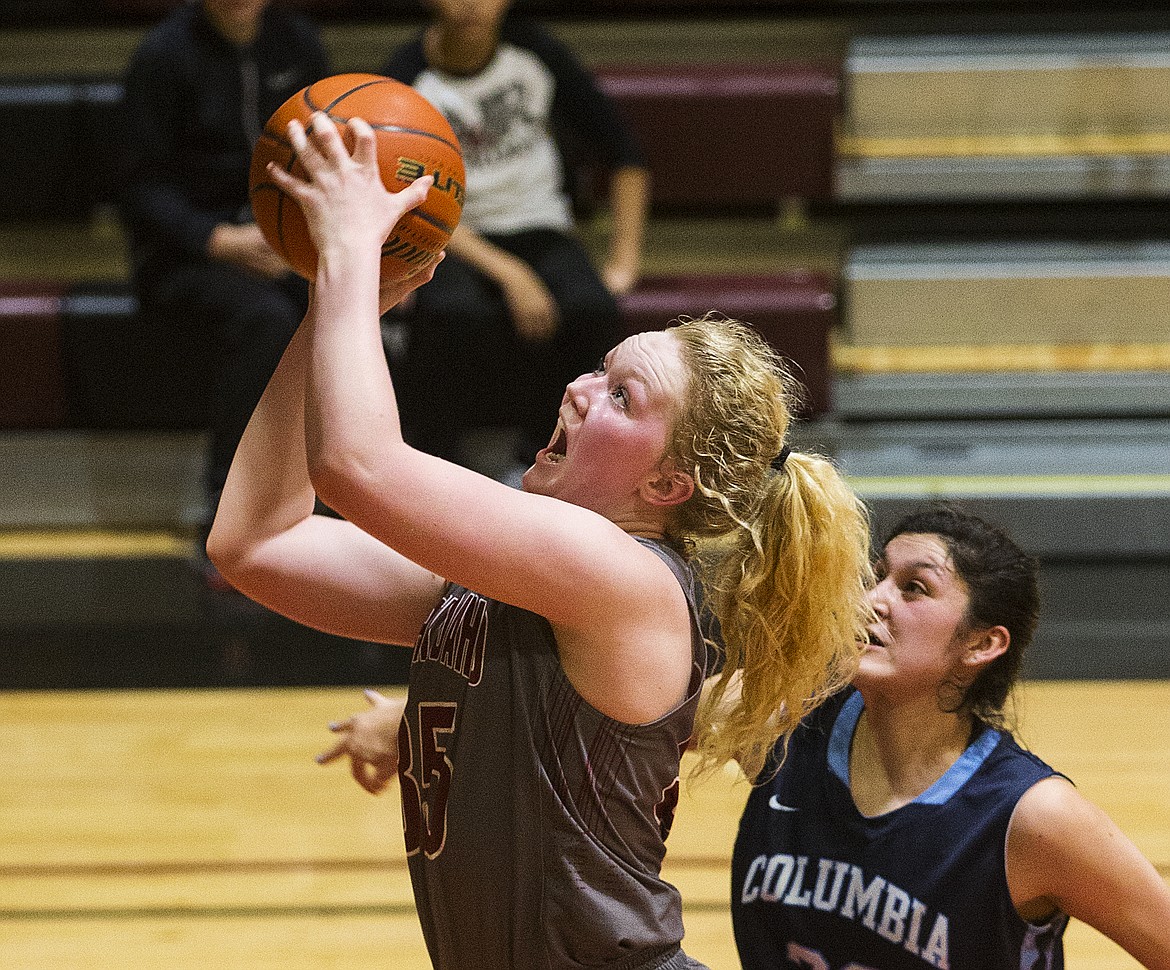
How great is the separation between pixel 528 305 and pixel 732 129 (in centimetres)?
112

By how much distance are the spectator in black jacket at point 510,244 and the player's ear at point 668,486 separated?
262 cm

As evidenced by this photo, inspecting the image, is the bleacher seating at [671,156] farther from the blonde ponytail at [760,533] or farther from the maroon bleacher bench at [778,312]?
the blonde ponytail at [760,533]

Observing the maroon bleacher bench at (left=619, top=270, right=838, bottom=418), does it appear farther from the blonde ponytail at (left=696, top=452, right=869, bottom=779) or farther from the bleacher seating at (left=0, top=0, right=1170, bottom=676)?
the blonde ponytail at (left=696, top=452, right=869, bottom=779)

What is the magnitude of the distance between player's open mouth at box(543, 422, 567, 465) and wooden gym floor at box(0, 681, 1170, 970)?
127cm

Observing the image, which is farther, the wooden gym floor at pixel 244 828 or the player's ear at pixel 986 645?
the wooden gym floor at pixel 244 828

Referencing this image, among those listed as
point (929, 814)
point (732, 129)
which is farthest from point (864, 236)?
point (929, 814)

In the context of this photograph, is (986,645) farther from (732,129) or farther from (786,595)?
(732,129)

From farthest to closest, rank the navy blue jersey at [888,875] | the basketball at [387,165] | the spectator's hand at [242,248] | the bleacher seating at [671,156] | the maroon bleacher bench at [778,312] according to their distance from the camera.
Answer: the bleacher seating at [671,156], the maroon bleacher bench at [778,312], the spectator's hand at [242,248], the navy blue jersey at [888,875], the basketball at [387,165]

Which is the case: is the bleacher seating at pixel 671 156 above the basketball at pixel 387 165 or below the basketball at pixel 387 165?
below

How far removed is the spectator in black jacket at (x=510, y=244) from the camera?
4105 millimetres

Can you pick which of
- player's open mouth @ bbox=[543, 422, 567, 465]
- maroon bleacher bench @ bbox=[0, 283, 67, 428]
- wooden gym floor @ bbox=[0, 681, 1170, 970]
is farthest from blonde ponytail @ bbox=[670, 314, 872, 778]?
maroon bleacher bench @ bbox=[0, 283, 67, 428]

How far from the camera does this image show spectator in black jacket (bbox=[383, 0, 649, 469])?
411 cm

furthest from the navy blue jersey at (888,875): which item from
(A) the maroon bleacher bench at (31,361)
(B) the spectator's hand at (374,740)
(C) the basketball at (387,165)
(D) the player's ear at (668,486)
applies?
(A) the maroon bleacher bench at (31,361)

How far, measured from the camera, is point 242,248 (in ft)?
13.1
